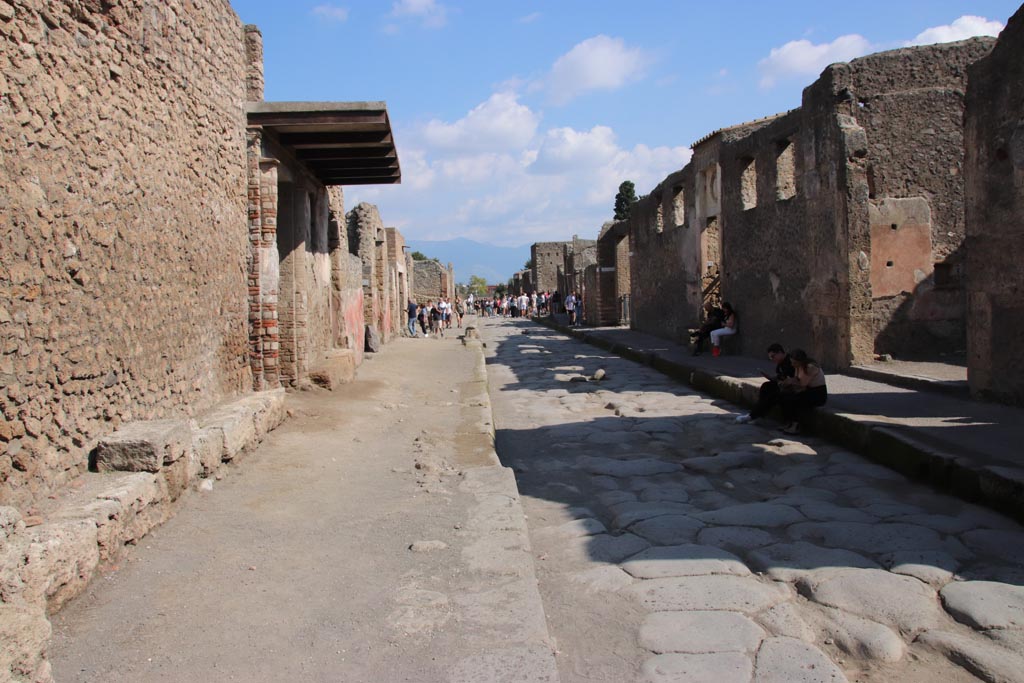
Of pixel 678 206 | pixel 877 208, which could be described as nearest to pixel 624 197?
pixel 678 206

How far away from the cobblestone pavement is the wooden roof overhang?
3.46 metres

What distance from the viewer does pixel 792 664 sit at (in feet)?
9.48

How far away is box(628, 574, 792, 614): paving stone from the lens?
346 centimetres

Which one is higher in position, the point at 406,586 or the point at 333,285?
the point at 333,285

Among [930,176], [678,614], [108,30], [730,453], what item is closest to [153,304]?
[108,30]

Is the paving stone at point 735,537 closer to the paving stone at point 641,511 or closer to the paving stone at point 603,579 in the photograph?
the paving stone at point 641,511

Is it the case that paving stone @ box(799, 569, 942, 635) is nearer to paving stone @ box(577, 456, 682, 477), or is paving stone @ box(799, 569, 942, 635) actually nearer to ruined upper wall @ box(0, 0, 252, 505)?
paving stone @ box(577, 456, 682, 477)

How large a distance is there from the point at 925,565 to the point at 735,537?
2.97ft

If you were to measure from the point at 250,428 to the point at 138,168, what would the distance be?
1.93 metres

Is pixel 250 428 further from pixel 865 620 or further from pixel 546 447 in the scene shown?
pixel 865 620

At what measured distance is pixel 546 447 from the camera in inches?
286

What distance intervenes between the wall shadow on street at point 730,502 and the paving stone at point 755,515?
1 centimetres

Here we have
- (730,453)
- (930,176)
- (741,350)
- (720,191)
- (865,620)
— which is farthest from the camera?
→ (720,191)

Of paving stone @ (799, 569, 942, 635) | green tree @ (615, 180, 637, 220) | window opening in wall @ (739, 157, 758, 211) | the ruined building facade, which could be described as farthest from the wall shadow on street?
green tree @ (615, 180, 637, 220)
